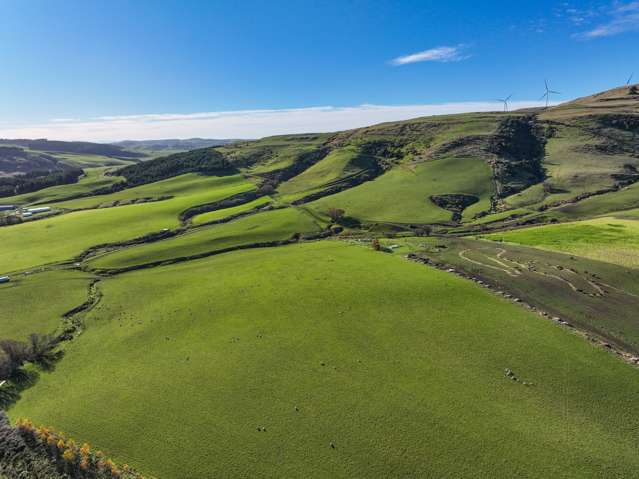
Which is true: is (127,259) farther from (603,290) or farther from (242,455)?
Answer: (603,290)

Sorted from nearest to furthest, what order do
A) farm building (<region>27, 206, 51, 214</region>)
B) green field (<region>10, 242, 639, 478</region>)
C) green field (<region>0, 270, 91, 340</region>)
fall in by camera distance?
green field (<region>10, 242, 639, 478</region>) < green field (<region>0, 270, 91, 340</region>) < farm building (<region>27, 206, 51, 214</region>)

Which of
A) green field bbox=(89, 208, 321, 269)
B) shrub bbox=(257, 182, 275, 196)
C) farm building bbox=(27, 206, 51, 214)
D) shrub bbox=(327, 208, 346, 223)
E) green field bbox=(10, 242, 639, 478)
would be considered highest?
shrub bbox=(257, 182, 275, 196)

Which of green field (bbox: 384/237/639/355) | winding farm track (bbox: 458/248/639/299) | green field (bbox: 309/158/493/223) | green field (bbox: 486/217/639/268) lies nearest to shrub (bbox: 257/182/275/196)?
green field (bbox: 309/158/493/223)

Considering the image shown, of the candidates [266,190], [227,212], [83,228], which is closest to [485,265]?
[227,212]

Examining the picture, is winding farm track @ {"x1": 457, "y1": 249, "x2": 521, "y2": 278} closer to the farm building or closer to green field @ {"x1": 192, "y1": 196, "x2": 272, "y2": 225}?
green field @ {"x1": 192, "y1": 196, "x2": 272, "y2": 225}

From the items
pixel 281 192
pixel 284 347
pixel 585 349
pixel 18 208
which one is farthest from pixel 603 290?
pixel 18 208

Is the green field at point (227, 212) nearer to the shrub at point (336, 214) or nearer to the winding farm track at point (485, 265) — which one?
the shrub at point (336, 214)

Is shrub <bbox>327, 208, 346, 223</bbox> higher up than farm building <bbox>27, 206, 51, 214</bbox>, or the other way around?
farm building <bbox>27, 206, 51, 214</bbox>

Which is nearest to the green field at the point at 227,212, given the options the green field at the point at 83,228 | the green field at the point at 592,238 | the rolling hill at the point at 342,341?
the green field at the point at 83,228

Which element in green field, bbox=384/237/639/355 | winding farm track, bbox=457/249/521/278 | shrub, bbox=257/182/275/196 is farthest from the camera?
shrub, bbox=257/182/275/196
